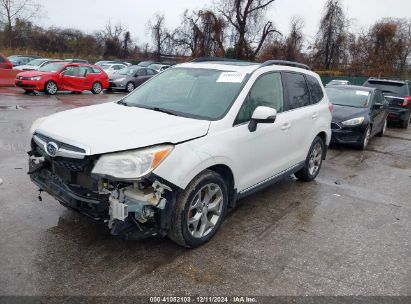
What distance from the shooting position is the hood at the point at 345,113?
884 centimetres

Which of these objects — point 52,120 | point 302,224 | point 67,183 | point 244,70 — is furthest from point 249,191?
point 52,120

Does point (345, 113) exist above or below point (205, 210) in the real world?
above

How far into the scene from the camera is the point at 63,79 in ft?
56.9

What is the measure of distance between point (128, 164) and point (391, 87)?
44.0ft

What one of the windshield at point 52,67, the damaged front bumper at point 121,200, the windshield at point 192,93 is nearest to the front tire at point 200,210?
the damaged front bumper at point 121,200

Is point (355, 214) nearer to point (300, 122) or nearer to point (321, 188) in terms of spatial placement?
point (321, 188)

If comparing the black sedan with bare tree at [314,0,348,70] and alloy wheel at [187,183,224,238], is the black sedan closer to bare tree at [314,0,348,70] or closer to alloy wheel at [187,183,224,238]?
alloy wheel at [187,183,224,238]

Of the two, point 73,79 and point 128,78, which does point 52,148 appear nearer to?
point 73,79

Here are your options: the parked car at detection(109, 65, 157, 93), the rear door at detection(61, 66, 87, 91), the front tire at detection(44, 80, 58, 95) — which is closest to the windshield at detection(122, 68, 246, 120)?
the front tire at detection(44, 80, 58, 95)

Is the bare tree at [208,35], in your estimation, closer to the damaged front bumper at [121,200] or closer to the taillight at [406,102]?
the taillight at [406,102]

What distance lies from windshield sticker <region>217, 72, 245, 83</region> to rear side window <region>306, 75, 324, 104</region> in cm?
180

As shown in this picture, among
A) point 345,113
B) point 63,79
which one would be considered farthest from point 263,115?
point 63,79

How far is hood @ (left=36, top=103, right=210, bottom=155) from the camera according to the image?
10.6ft

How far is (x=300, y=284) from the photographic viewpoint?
10.9 ft
